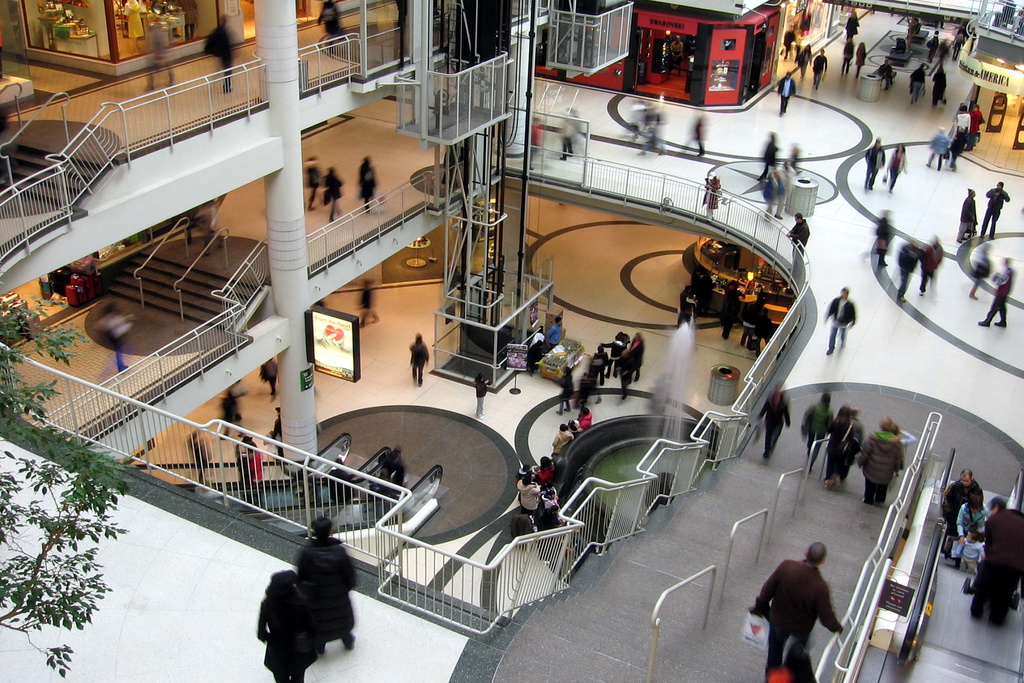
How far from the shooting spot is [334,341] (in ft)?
58.6

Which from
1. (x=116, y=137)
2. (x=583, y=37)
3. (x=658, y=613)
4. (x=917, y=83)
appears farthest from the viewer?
(x=917, y=83)

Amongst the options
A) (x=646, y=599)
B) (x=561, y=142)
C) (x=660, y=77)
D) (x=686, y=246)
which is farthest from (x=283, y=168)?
(x=660, y=77)

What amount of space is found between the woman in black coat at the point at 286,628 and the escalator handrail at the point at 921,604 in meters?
5.47

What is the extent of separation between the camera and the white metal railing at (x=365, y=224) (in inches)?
715

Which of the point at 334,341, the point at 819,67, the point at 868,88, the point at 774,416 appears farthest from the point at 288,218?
the point at 819,67

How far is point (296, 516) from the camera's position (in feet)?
31.4

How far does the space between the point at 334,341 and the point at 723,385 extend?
7.71 meters

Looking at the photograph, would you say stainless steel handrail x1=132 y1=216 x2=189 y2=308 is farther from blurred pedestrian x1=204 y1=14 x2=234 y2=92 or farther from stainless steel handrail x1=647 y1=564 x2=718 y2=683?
stainless steel handrail x1=647 y1=564 x2=718 y2=683

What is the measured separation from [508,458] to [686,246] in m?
11.3

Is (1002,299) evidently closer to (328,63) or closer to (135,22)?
(328,63)

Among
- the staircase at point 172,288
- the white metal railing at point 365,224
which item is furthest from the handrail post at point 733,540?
the staircase at point 172,288

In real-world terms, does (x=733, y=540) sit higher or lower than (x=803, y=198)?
higher

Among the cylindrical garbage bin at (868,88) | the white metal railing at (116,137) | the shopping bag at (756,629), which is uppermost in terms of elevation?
the white metal railing at (116,137)

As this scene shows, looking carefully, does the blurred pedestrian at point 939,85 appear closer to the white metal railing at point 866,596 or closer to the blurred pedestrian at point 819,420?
the blurred pedestrian at point 819,420
